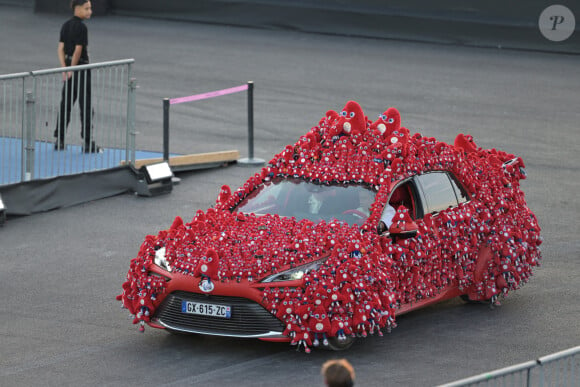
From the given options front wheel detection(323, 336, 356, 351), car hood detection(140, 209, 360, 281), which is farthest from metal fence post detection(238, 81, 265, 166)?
front wheel detection(323, 336, 356, 351)

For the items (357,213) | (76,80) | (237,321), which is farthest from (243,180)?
(237,321)

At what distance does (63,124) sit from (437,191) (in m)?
7.11

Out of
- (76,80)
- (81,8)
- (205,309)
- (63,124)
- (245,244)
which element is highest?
(81,8)

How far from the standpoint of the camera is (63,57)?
18969 millimetres

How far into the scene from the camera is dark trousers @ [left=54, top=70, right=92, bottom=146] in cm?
1755

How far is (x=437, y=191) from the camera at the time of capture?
1236 centimetres

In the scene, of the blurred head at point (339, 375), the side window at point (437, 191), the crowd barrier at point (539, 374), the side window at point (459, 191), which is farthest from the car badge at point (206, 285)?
the blurred head at point (339, 375)

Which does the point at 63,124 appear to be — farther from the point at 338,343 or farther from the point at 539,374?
the point at 539,374

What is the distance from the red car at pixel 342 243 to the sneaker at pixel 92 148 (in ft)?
19.7

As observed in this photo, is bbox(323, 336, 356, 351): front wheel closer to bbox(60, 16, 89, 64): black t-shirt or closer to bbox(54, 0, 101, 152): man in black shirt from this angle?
bbox(54, 0, 101, 152): man in black shirt

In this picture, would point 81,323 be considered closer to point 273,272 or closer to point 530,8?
point 273,272

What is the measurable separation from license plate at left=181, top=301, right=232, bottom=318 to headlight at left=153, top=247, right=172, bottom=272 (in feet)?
1.36

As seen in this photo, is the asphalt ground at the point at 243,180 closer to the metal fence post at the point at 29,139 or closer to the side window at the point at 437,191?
the metal fence post at the point at 29,139

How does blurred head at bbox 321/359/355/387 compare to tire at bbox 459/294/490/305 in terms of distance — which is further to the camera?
tire at bbox 459/294/490/305
